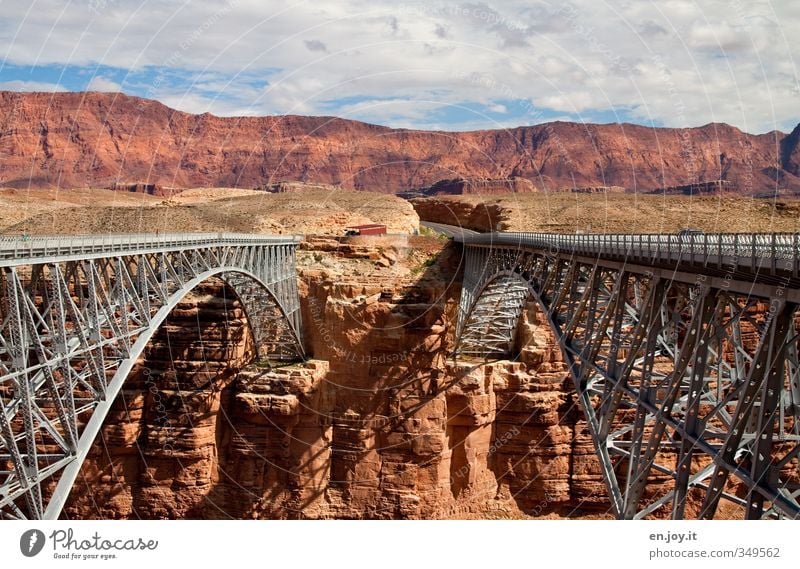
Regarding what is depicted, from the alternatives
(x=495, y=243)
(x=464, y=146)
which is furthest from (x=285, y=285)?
(x=464, y=146)

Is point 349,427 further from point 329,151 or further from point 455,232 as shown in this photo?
point 329,151

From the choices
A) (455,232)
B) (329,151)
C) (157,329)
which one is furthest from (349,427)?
(329,151)

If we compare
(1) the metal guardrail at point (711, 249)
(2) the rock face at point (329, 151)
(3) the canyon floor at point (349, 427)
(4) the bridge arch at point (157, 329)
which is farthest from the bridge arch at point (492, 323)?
(2) the rock face at point (329, 151)

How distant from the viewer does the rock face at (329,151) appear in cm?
13000

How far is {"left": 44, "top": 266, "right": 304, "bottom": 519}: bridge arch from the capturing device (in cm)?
2100

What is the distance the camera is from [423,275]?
5494cm

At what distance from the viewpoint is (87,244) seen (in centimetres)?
2264

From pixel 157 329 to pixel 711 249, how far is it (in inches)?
1167

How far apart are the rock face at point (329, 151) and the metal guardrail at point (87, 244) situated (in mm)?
98131

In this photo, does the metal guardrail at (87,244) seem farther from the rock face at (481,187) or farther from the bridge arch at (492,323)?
the rock face at (481,187)

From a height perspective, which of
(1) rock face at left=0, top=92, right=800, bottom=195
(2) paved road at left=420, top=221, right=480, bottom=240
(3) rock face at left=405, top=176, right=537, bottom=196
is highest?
(1) rock face at left=0, top=92, right=800, bottom=195

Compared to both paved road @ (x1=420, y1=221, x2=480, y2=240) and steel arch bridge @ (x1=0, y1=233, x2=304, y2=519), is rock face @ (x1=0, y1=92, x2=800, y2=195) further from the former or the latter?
steel arch bridge @ (x1=0, y1=233, x2=304, y2=519)

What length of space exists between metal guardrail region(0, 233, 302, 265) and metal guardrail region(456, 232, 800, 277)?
13.5m

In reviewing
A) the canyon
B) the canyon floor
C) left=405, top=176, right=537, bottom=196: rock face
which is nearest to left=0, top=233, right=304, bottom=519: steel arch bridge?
the canyon
